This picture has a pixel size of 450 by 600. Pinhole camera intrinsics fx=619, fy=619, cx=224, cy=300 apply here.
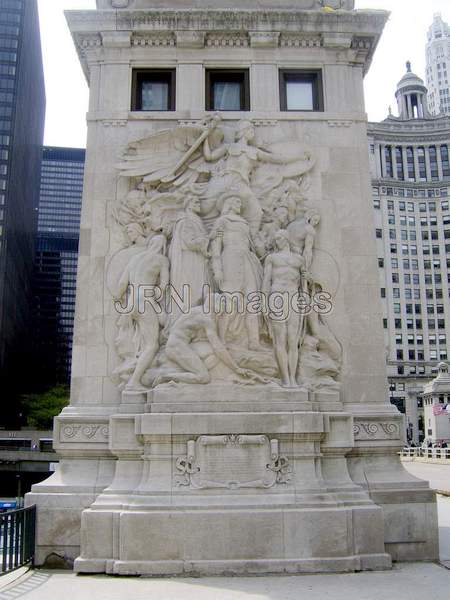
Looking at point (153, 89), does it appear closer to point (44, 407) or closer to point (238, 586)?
point (238, 586)

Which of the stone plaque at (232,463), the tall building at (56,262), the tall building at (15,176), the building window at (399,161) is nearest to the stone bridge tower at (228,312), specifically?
the stone plaque at (232,463)

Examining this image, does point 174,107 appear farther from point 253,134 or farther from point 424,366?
point 424,366

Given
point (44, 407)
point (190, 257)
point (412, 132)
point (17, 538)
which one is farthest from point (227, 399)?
point (412, 132)

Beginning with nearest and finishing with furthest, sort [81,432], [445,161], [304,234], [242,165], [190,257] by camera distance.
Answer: [81,432] < [190,257] < [304,234] < [242,165] < [445,161]

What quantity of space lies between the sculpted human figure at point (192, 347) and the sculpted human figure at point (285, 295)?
3.15 feet

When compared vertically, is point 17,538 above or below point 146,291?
below

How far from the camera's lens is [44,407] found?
104938 millimetres

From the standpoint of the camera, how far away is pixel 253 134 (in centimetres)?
1664

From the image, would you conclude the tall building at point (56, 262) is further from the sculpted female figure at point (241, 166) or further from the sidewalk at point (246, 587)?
the sidewalk at point (246, 587)

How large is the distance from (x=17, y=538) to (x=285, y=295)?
26.3ft

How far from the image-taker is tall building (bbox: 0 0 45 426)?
103562 millimetres

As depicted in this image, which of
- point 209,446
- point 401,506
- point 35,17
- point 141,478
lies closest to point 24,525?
point 141,478

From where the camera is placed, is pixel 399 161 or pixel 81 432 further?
pixel 399 161

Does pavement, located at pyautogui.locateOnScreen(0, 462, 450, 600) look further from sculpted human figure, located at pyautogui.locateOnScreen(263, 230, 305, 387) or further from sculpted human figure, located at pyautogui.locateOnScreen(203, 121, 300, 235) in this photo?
sculpted human figure, located at pyautogui.locateOnScreen(203, 121, 300, 235)
